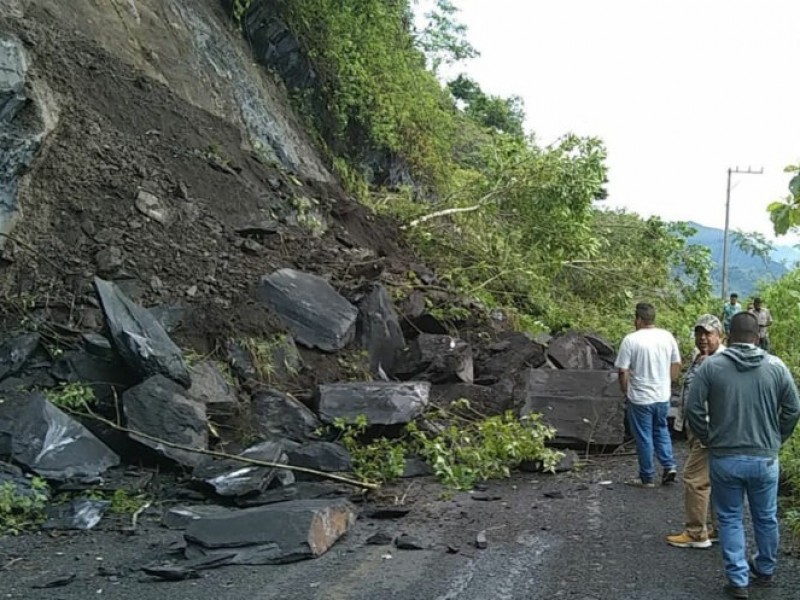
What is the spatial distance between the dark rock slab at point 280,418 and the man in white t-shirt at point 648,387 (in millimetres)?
2894

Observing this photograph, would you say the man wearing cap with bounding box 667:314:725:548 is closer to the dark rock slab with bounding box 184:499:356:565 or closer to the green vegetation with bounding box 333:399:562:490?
the green vegetation with bounding box 333:399:562:490

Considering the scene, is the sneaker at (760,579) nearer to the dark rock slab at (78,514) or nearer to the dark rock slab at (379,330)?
the dark rock slab at (78,514)

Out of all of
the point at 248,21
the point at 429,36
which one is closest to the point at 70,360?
the point at 248,21

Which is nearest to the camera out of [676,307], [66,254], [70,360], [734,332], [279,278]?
[734,332]

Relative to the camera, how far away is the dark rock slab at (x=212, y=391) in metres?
7.83

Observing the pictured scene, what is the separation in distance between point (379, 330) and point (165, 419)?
10.6 feet

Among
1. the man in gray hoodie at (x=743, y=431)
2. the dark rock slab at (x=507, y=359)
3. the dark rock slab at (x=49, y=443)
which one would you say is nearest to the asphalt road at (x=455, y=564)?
the man in gray hoodie at (x=743, y=431)

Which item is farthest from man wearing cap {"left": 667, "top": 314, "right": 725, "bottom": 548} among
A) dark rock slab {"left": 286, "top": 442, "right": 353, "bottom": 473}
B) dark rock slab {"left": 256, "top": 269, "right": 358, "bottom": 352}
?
dark rock slab {"left": 256, "top": 269, "right": 358, "bottom": 352}

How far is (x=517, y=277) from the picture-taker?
13727 millimetres

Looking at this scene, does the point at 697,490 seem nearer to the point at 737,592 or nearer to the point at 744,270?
the point at 737,592

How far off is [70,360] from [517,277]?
25.6 ft

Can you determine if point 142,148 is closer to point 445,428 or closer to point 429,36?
point 445,428

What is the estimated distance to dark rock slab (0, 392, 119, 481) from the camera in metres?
6.65

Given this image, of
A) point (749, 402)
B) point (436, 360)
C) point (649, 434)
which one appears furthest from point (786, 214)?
point (436, 360)
